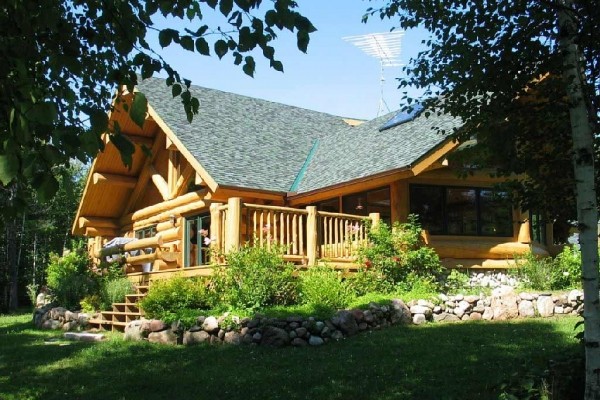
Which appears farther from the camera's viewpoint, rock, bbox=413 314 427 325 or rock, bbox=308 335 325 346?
rock, bbox=413 314 427 325

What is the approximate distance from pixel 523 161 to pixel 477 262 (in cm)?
963

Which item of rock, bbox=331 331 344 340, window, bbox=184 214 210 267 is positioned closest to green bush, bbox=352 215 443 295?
rock, bbox=331 331 344 340

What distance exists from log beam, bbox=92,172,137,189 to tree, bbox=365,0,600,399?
588 inches

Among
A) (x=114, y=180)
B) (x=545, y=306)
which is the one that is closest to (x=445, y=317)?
(x=545, y=306)

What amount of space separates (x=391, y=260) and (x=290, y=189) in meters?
3.98

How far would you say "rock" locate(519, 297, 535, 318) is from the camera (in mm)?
11508

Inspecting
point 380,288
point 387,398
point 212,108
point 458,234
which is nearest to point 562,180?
point 387,398

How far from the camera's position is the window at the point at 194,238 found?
1644 centimetres

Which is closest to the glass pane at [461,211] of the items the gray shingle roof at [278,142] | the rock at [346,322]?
the gray shingle roof at [278,142]

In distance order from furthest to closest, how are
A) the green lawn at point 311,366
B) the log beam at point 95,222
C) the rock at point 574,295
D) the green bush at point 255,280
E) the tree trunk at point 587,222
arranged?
the log beam at point 95,222 < the rock at point 574,295 < the green bush at point 255,280 < the green lawn at point 311,366 < the tree trunk at point 587,222

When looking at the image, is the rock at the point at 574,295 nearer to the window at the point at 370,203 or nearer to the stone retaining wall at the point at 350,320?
the stone retaining wall at the point at 350,320

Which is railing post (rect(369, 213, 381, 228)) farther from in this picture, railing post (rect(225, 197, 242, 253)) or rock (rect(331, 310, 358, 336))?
rock (rect(331, 310, 358, 336))

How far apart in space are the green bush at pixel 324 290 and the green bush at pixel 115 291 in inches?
203

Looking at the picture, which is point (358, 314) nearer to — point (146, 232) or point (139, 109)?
point (139, 109)
